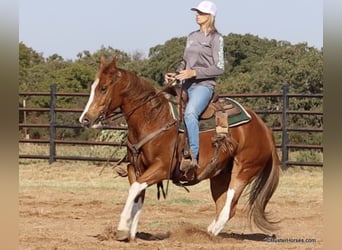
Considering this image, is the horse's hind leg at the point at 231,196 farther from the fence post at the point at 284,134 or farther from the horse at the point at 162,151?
the fence post at the point at 284,134

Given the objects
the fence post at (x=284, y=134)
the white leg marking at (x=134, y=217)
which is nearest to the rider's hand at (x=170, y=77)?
the white leg marking at (x=134, y=217)

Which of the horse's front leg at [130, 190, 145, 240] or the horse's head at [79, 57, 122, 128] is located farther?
the horse's front leg at [130, 190, 145, 240]

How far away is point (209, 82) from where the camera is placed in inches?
244

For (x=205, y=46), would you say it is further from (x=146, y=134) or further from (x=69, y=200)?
(x=69, y=200)

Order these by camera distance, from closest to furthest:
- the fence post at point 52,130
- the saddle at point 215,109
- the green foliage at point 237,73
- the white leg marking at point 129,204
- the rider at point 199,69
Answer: the white leg marking at point 129,204 → the rider at point 199,69 → the saddle at point 215,109 → the fence post at point 52,130 → the green foliage at point 237,73

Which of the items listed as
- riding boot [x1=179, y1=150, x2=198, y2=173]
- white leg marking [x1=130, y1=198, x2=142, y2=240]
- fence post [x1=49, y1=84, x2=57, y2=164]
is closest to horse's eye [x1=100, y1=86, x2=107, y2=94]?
riding boot [x1=179, y1=150, x2=198, y2=173]

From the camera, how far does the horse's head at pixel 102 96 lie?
586cm

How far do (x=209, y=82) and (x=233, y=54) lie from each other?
2798 cm

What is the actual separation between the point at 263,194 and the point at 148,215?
2226 millimetres

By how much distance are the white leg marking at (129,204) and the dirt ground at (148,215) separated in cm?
17

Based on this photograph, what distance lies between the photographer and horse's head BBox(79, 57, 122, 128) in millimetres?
5859

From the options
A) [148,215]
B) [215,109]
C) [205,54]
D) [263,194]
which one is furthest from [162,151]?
[148,215]

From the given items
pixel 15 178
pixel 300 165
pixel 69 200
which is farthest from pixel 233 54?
pixel 15 178

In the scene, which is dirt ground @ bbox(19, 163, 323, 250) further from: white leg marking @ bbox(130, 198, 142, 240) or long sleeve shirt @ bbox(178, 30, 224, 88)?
long sleeve shirt @ bbox(178, 30, 224, 88)
